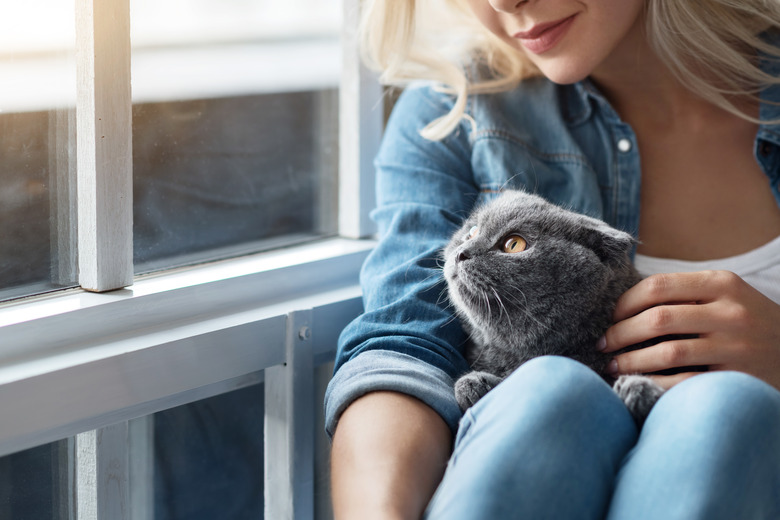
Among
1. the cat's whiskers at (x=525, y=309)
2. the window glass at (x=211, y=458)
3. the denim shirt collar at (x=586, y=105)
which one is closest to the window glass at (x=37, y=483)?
the window glass at (x=211, y=458)

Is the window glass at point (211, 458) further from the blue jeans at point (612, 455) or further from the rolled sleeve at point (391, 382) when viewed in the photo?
the blue jeans at point (612, 455)

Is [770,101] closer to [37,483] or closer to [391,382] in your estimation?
[391,382]

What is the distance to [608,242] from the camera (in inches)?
35.8

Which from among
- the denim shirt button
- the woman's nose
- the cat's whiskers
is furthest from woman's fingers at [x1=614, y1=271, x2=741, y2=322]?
the woman's nose

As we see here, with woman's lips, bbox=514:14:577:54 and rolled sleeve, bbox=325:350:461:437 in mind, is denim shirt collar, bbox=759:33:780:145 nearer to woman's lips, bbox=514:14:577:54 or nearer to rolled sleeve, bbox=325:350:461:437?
woman's lips, bbox=514:14:577:54

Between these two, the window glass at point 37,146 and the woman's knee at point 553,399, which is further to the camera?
the window glass at point 37,146

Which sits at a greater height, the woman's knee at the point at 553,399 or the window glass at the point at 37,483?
the woman's knee at the point at 553,399

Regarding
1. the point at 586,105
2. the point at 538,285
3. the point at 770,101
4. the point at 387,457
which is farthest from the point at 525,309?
the point at 770,101

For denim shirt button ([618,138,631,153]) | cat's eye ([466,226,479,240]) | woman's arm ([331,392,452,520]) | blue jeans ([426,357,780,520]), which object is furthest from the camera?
denim shirt button ([618,138,631,153])

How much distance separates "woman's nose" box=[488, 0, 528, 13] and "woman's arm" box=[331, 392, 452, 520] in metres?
0.58

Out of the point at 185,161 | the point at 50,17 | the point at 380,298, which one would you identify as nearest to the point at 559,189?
the point at 380,298

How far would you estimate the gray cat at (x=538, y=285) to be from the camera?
895 millimetres

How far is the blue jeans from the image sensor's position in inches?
25.6

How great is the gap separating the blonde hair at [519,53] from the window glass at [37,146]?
533 mm
